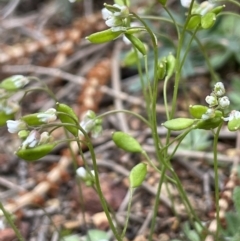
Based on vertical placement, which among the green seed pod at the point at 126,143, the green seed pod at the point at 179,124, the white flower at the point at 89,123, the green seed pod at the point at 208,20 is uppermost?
the green seed pod at the point at 208,20

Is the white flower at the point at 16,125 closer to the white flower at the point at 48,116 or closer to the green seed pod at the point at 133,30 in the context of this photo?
the white flower at the point at 48,116

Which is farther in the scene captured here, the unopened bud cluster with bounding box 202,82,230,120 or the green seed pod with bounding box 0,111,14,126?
the green seed pod with bounding box 0,111,14,126

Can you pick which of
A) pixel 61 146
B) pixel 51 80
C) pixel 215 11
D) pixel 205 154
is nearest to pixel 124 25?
pixel 215 11

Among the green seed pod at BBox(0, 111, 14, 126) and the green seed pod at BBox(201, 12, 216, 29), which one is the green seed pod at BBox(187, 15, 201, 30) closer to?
the green seed pod at BBox(201, 12, 216, 29)

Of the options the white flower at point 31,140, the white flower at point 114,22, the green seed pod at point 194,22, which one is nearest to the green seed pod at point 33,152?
the white flower at point 31,140

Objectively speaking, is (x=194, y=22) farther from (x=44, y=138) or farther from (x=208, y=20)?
(x=44, y=138)

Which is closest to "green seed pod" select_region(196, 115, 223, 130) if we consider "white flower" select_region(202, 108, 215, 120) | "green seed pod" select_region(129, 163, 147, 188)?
"white flower" select_region(202, 108, 215, 120)

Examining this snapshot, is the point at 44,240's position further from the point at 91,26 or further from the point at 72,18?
the point at 72,18

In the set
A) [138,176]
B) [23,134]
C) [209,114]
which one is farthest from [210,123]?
[23,134]
